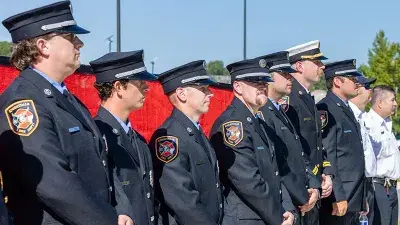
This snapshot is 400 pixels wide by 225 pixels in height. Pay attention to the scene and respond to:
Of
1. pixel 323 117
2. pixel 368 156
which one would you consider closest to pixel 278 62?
pixel 323 117

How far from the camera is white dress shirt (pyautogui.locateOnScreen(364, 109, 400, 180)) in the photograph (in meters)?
7.64

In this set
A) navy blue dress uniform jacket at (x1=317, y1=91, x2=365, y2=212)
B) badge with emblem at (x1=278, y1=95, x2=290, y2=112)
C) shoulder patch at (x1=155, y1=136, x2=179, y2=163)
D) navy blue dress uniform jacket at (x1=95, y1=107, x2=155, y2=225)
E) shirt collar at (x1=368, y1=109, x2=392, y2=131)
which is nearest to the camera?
navy blue dress uniform jacket at (x1=95, y1=107, x2=155, y2=225)

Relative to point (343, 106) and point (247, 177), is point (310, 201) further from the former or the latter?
point (343, 106)

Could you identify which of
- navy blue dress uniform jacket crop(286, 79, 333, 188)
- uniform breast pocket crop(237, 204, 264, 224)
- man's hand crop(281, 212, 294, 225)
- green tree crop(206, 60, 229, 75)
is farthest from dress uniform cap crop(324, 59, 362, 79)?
green tree crop(206, 60, 229, 75)

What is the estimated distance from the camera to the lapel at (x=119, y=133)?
12.9ft

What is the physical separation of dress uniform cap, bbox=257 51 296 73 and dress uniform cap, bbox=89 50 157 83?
1.96m

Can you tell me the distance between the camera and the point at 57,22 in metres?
3.32

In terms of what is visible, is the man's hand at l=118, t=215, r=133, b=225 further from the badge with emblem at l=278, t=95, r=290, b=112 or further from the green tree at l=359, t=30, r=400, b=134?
the green tree at l=359, t=30, r=400, b=134

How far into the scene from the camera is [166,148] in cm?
437

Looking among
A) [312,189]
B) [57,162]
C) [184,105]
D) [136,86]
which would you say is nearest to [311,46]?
[312,189]

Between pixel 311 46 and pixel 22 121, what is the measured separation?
3.94m

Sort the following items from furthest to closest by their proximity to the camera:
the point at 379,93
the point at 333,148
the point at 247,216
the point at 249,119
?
the point at 379,93
the point at 333,148
the point at 249,119
the point at 247,216

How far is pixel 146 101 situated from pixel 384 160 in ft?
10.5

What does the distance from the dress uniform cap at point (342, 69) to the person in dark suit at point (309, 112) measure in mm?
464
